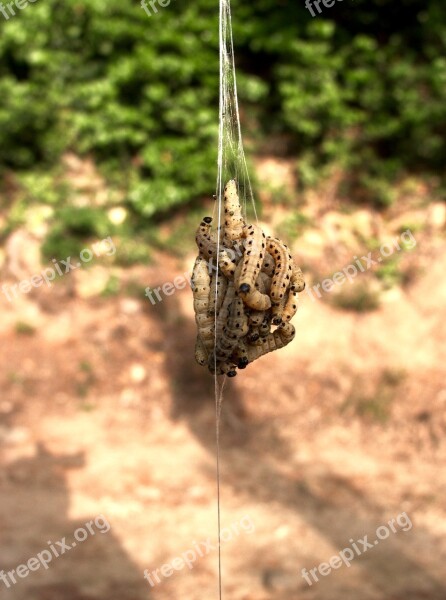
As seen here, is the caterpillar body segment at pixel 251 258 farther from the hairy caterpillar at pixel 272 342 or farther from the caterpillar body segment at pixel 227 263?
the hairy caterpillar at pixel 272 342

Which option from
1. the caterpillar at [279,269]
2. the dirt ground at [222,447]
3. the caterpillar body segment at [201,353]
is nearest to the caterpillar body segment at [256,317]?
the caterpillar at [279,269]

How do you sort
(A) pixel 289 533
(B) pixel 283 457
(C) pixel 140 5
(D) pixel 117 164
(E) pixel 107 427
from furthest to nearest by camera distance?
(D) pixel 117 164 → (C) pixel 140 5 → (E) pixel 107 427 → (B) pixel 283 457 → (A) pixel 289 533

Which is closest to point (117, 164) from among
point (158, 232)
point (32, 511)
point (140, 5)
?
point (158, 232)

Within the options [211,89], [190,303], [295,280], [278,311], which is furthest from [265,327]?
[211,89]

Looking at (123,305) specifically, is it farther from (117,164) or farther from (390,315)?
(390,315)

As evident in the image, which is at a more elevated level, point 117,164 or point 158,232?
point 117,164

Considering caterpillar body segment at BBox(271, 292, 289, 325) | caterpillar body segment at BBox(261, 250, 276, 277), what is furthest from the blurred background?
caterpillar body segment at BBox(261, 250, 276, 277)
